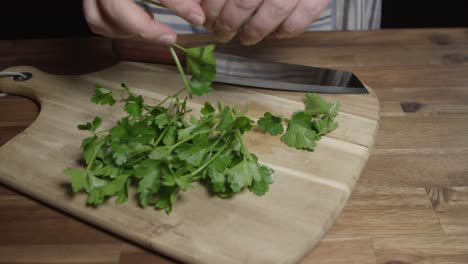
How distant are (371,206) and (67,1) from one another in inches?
71.5

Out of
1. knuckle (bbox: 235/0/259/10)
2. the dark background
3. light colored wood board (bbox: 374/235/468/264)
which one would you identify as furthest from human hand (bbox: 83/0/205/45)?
the dark background

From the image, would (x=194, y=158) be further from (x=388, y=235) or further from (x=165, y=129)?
(x=388, y=235)

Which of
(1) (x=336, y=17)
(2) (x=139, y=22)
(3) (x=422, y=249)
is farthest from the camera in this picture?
(1) (x=336, y=17)

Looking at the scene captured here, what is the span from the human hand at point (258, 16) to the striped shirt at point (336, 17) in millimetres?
486

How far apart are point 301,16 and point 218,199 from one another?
0.53 meters

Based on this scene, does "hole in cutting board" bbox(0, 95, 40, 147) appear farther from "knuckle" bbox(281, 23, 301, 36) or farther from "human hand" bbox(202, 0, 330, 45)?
"knuckle" bbox(281, 23, 301, 36)

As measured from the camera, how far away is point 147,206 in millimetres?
1021

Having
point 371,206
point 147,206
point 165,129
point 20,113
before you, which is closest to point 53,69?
point 20,113

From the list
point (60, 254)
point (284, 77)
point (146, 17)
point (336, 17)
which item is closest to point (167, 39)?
point (146, 17)

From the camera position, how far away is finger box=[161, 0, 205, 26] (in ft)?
→ 3.58

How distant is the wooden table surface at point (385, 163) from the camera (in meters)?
0.98

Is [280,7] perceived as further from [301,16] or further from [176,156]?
[176,156]

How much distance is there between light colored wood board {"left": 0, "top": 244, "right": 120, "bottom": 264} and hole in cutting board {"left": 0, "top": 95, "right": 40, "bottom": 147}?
39cm

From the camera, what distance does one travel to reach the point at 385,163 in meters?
1.16
